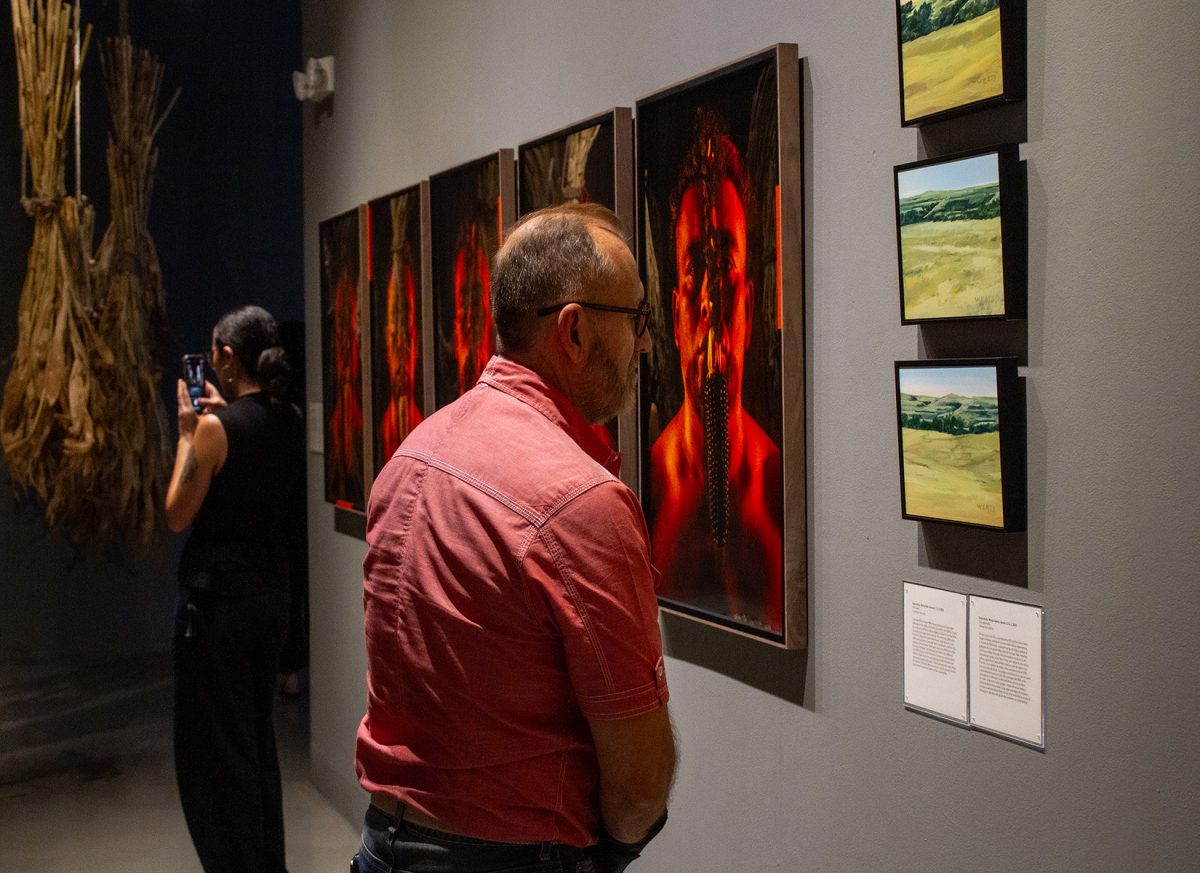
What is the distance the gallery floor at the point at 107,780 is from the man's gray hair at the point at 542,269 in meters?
2.80

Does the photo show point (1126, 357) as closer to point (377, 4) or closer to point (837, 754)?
point (837, 754)

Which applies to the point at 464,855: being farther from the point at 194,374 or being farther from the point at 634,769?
the point at 194,374

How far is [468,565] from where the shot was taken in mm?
A: 1440

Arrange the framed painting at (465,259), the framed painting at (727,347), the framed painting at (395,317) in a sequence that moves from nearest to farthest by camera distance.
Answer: the framed painting at (727,347) → the framed painting at (465,259) → the framed painting at (395,317)

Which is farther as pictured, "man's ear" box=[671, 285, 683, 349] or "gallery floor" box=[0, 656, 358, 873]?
"gallery floor" box=[0, 656, 358, 873]

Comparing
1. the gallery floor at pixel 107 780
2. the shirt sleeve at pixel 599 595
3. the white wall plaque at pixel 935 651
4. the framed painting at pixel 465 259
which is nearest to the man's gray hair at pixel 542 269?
the shirt sleeve at pixel 599 595

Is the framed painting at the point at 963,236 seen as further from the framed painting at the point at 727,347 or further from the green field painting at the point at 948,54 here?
the framed painting at the point at 727,347

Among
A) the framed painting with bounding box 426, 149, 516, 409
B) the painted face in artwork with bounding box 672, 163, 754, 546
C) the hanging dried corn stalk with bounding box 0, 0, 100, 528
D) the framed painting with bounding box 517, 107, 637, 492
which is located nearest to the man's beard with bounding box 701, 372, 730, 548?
the painted face in artwork with bounding box 672, 163, 754, 546

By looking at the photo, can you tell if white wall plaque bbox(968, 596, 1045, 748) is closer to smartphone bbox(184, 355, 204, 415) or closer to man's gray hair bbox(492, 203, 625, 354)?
man's gray hair bbox(492, 203, 625, 354)

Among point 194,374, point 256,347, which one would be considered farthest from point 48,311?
point 256,347

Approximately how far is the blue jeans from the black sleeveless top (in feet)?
6.09

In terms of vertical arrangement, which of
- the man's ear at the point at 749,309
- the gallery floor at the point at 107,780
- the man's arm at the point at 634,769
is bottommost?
the gallery floor at the point at 107,780

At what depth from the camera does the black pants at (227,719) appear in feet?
10.9

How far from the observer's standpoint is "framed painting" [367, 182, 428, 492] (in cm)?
358
